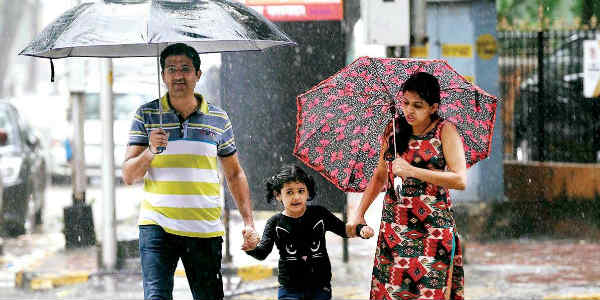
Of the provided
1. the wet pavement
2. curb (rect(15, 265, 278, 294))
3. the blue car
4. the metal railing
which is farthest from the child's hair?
the metal railing

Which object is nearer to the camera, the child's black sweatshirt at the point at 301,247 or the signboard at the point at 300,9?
the child's black sweatshirt at the point at 301,247

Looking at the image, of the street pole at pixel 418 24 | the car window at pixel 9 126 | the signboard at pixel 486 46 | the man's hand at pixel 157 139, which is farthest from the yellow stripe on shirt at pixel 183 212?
the car window at pixel 9 126

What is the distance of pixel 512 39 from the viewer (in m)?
12.4

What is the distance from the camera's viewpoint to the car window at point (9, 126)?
41.2ft

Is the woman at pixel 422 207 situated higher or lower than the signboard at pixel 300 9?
lower

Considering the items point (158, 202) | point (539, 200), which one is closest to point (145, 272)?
point (158, 202)

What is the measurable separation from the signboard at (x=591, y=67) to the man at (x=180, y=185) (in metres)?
7.51

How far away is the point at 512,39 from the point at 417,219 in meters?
8.10

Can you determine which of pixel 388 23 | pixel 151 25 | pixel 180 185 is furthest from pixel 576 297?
pixel 151 25

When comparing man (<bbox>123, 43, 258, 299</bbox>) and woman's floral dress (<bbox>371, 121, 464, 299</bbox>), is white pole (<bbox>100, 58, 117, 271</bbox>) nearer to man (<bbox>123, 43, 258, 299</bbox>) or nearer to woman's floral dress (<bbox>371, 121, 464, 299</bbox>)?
man (<bbox>123, 43, 258, 299</bbox>)

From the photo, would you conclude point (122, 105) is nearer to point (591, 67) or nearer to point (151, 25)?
point (591, 67)

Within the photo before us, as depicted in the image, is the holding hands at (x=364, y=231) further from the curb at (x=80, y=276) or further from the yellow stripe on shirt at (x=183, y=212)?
the curb at (x=80, y=276)

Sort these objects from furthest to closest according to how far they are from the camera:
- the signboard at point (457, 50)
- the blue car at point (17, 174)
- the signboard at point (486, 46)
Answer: the blue car at point (17, 174)
the signboard at point (486, 46)
the signboard at point (457, 50)

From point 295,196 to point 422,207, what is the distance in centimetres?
68
